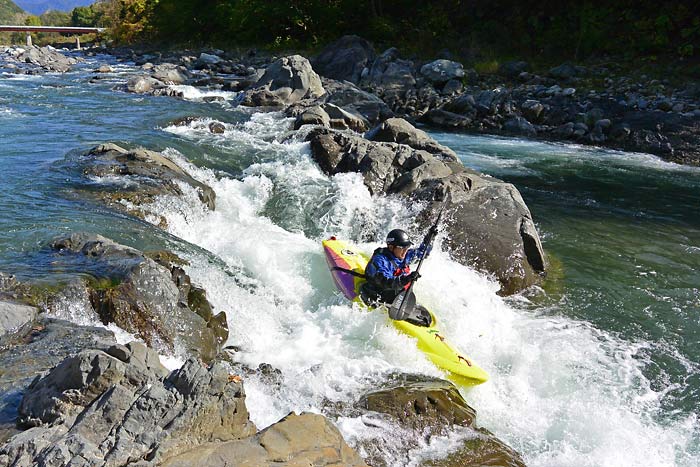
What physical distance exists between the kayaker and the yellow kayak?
8.4 inches

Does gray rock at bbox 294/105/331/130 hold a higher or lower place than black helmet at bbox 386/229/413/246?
lower

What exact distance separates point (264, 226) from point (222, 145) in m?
3.89

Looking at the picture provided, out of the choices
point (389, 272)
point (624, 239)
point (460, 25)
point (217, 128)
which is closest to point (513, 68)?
point (460, 25)

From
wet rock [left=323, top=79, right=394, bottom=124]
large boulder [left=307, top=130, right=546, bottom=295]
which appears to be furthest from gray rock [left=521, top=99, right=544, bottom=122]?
large boulder [left=307, top=130, right=546, bottom=295]

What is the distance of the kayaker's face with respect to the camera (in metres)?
6.28

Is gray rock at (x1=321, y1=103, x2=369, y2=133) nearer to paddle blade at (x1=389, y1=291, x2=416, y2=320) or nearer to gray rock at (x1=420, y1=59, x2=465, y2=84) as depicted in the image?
gray rock at (x1=420, y1=59, x2=465, y2=84)

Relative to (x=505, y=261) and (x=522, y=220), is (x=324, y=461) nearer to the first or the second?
(x=505, y=261)

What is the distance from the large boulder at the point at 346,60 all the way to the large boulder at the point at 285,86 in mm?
3590

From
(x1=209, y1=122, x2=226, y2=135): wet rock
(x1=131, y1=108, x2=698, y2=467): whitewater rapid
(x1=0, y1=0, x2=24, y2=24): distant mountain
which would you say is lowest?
(x1=0, y1=0, x2=24, y2=24): distant mountain

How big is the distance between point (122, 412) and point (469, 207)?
238 inches

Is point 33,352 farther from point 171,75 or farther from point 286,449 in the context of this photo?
point 171,75

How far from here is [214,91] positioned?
19.2 metres

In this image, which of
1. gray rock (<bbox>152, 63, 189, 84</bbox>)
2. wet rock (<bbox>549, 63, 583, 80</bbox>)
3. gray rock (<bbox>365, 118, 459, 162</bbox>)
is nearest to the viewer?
gray rock (<bbox>365, 118, 459, 162</bbox>)

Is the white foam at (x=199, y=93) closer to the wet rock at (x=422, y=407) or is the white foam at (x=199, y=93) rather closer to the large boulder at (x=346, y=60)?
the large boulder at (x=346, y=60)
